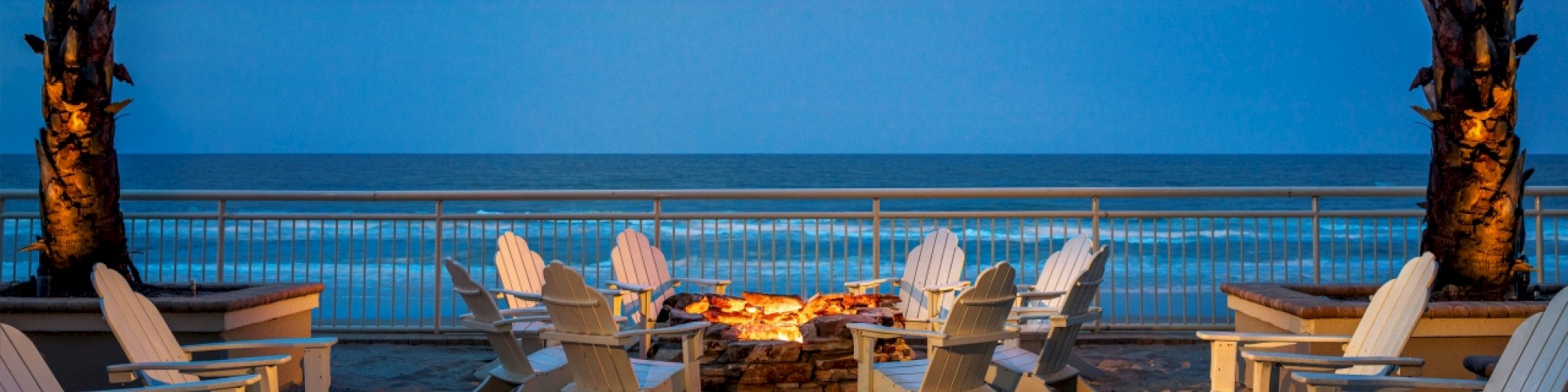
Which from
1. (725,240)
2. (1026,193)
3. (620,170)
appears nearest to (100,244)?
(1026,193)

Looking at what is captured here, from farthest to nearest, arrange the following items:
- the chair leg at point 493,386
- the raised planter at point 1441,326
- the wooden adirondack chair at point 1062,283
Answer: the wooden adirondack chair at point 1062,283 → the chair leg at point 493,386 → the raised planter at point 1441,326

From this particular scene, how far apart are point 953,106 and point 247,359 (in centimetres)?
4448

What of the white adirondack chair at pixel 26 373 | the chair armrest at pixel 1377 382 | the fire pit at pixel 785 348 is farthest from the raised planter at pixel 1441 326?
the white adirondack chair at pixel 26 373

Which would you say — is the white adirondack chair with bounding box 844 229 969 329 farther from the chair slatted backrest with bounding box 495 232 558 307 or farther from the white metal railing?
the chair slatted backrest with bounding box 495 232 558 307

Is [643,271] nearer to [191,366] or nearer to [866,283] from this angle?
[866,283]

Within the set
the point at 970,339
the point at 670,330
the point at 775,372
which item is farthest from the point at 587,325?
the point at 970,339

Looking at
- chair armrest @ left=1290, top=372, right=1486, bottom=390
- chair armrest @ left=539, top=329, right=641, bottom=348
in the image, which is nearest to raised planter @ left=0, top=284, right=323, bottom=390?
chair armrest @ left=539, top=329, right=641, bottom=348

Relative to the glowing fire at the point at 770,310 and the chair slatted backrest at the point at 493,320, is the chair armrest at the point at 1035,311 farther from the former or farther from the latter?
the chair slatted backrest at the point at 493,320

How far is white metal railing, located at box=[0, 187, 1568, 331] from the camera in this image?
24.1 feet

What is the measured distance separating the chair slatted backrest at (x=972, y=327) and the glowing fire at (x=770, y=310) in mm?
1230

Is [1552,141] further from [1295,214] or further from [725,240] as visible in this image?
[1295,214]

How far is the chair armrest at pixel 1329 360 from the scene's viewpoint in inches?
149

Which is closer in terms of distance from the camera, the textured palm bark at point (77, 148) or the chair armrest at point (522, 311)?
the textured palm bark at point (77, 148)

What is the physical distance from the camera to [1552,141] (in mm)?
37875
